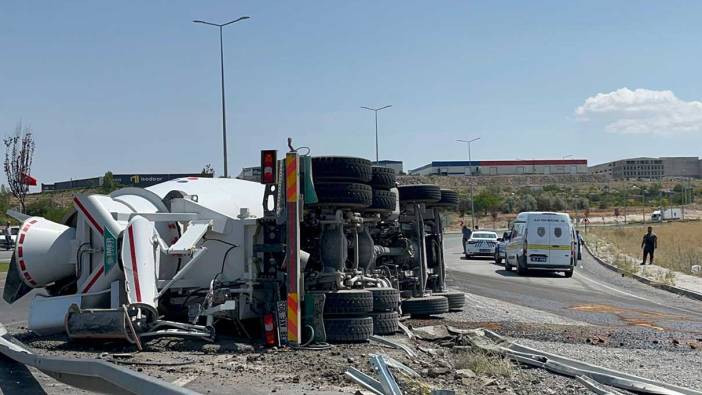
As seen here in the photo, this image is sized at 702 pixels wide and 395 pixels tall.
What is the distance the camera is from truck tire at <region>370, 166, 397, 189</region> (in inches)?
442

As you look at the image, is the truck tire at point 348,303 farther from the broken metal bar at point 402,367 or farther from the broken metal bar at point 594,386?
the broken metal bar at point 594,386

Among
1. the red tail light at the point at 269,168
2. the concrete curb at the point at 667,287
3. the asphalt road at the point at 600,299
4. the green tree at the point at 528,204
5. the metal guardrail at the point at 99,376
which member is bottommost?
the concrete curb at the point at 667,287

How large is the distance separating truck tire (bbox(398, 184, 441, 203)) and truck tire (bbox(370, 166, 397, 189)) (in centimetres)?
230

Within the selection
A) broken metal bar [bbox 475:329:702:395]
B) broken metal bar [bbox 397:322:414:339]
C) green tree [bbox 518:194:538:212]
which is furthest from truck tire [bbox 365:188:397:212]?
green tree [bbox 518:194:538:212]

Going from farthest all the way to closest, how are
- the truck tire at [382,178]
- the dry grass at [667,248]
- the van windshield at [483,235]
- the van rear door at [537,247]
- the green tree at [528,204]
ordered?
the green tree at [528,204], the van windshield at [483,235], the dry grass at [667,248], the van rear door at [537,247], the truck tire at [382,178]

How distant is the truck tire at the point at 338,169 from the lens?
10.2 metres

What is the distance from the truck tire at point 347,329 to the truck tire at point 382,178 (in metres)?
2.17

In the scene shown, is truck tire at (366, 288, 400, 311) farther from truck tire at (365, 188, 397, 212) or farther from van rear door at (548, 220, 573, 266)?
van rear door at (548, 220, 573, 266)

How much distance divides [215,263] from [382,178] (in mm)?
2561

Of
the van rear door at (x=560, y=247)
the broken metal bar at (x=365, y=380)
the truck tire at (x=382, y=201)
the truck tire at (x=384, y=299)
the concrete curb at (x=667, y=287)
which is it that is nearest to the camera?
the broken metal bar at (x=365, y=380)

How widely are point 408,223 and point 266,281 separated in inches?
172

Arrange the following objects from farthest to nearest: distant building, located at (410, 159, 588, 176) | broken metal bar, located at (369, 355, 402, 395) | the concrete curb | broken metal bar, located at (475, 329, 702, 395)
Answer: distant building, located at (410, 159, 588, 176)
the concrete curb
broken metal bar, located at (475, 329, 702, 395)
broken metal bar, located at (369, 355, 402, 395)

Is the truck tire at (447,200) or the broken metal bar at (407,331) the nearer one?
the broken metal bar at (407,331)

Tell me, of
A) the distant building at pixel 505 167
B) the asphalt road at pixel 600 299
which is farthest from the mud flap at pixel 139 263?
the distant building at pixel 505 167
